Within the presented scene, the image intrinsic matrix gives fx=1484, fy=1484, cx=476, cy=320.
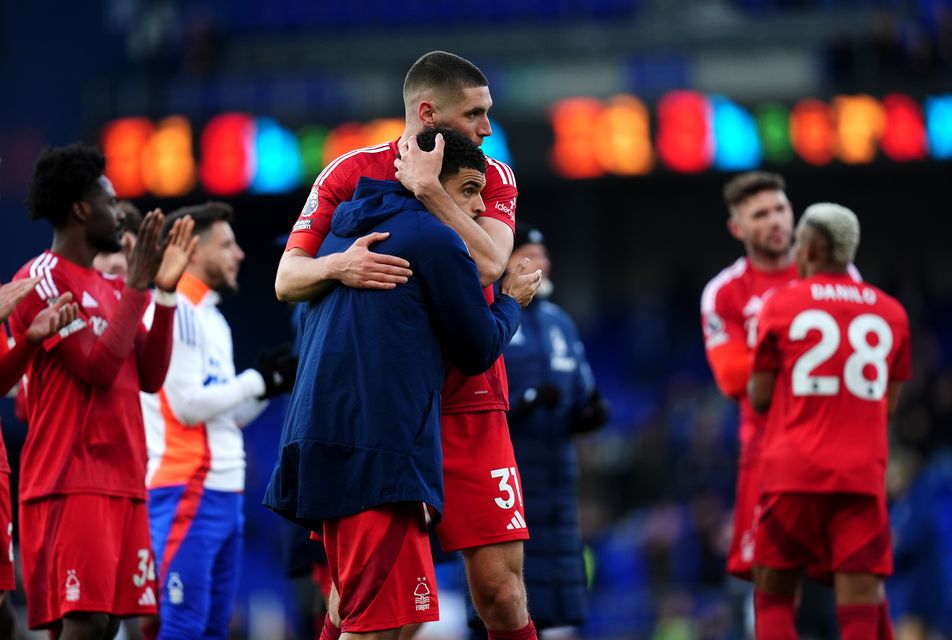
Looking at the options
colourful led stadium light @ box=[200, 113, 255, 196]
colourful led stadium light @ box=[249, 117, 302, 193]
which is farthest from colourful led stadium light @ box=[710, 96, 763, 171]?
colourful led stadium light @ box=[200, 113, 255, 196]

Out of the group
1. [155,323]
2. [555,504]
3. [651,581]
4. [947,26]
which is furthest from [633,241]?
[155,323]

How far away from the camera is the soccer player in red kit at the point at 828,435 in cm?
675

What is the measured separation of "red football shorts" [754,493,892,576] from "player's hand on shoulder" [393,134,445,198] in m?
2.76

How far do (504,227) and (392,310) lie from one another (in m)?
0.71

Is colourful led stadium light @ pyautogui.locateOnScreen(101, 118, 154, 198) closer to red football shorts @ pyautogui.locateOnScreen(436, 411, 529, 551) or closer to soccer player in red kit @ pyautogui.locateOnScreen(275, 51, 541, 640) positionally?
soccer player in red kit @ pyautogui.locateOnScreen(275, 51, 541, 640)

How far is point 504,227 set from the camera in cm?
528

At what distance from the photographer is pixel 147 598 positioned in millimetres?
5914

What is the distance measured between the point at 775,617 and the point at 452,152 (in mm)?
3064

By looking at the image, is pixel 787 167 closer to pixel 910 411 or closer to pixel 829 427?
pixel 910 411

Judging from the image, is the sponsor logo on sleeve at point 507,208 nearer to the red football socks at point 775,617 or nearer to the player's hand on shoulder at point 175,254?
the player's hand on shoulder at point 175,254

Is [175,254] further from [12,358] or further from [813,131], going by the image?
[813,131]

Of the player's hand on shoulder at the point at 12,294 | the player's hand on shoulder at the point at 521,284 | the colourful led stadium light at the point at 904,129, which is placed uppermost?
the colourful led stadium light at the point at 904,129

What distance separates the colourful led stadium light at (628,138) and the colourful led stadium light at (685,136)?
17 centimetres

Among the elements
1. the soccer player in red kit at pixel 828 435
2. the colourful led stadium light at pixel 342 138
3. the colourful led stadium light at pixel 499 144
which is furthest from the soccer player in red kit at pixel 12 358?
the colourful led stadium light at pixel 499 144
